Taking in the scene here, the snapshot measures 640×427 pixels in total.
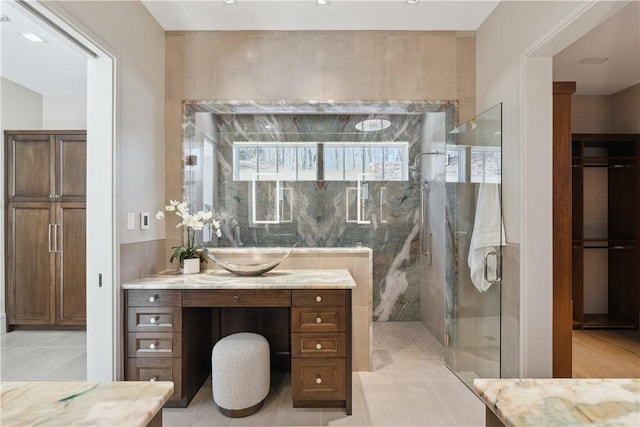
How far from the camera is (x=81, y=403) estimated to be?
0.87 m

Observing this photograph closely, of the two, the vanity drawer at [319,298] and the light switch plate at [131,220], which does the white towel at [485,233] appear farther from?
the light switch plate at [131,220]

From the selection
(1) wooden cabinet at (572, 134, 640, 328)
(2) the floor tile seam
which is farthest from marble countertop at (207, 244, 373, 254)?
(1) wooden cabinet at (572, 134, 640, 328)

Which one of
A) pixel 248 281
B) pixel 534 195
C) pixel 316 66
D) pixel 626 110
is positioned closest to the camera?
pixel 534 195

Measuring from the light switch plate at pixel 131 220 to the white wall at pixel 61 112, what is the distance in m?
2.87

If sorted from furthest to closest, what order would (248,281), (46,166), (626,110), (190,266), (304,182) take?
(626,110) < (46,166) < (304,182) < (190,266) < (248,281)

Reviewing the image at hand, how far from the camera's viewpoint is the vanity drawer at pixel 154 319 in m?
2.52

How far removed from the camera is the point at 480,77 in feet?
10.3

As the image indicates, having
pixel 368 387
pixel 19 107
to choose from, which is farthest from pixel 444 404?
pixel 19 107

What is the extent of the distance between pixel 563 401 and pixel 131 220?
2647mm

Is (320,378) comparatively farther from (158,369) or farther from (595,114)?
(595,114)

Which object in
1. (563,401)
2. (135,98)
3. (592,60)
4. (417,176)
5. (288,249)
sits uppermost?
(592,60)

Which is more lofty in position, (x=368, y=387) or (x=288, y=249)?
(x=288, y=249)

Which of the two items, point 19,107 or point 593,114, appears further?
point 593,114

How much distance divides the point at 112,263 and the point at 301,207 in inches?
68.4
